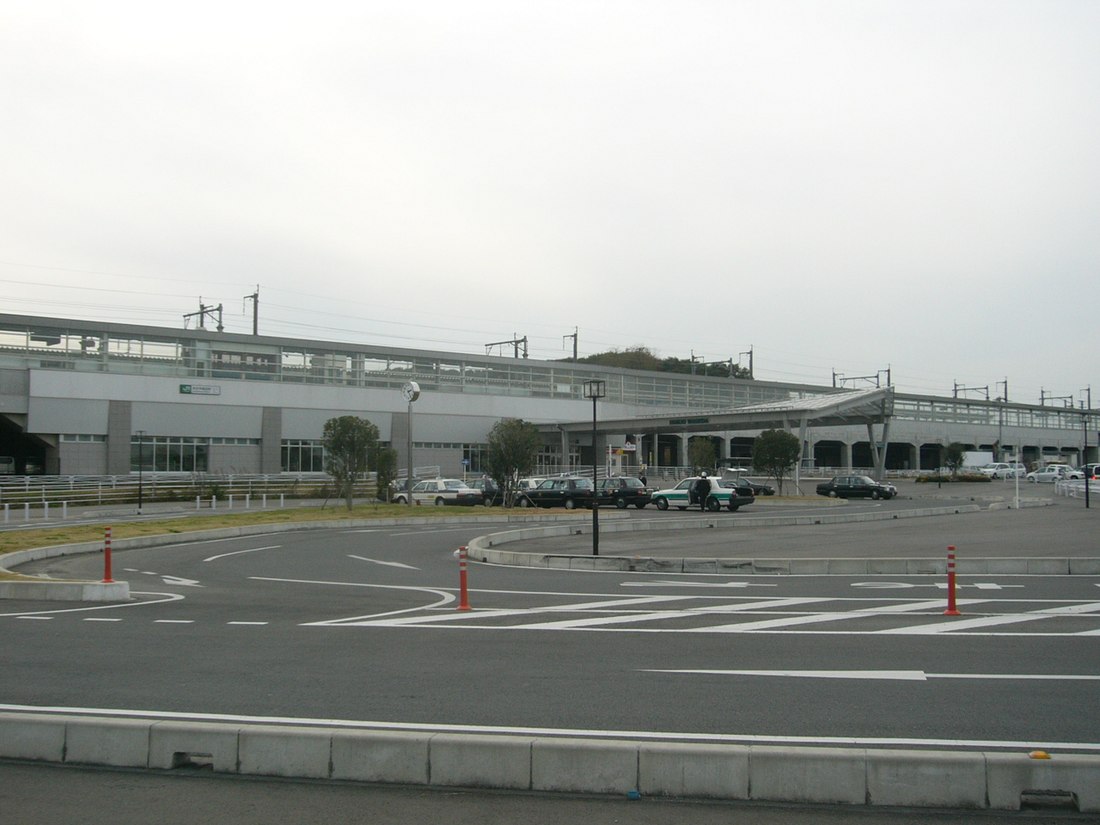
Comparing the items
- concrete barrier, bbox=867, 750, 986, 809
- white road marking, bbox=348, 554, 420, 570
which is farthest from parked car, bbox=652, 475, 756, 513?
concrete barrier, bbox=867, 750, 986, 809

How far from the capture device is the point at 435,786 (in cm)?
613

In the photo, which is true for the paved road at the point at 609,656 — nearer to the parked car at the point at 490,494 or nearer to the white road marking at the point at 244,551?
the white road marking at the point at 244,551

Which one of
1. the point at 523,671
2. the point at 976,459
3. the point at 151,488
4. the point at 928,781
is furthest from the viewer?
the point at 976,459

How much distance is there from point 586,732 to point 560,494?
4056 centimetres

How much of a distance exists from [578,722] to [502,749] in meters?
1.56

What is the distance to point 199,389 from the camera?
62062 millimetres

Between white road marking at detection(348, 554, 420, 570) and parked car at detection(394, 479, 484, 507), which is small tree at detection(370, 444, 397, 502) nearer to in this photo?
parked car at detection(394, 479, 484, 507)

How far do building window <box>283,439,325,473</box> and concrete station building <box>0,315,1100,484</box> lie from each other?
0.10 m

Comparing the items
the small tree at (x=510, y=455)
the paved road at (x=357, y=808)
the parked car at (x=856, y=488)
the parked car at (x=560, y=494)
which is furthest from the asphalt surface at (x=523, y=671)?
the parked car at (x=856, y=488)

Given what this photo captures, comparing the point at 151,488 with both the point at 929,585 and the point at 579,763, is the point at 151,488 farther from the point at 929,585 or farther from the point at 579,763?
the point at 579,763

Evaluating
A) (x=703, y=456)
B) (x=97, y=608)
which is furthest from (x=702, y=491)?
(x=97, y=608)

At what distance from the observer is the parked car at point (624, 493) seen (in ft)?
159

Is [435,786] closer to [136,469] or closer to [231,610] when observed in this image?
[231,610]

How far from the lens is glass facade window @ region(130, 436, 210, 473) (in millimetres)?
59344
